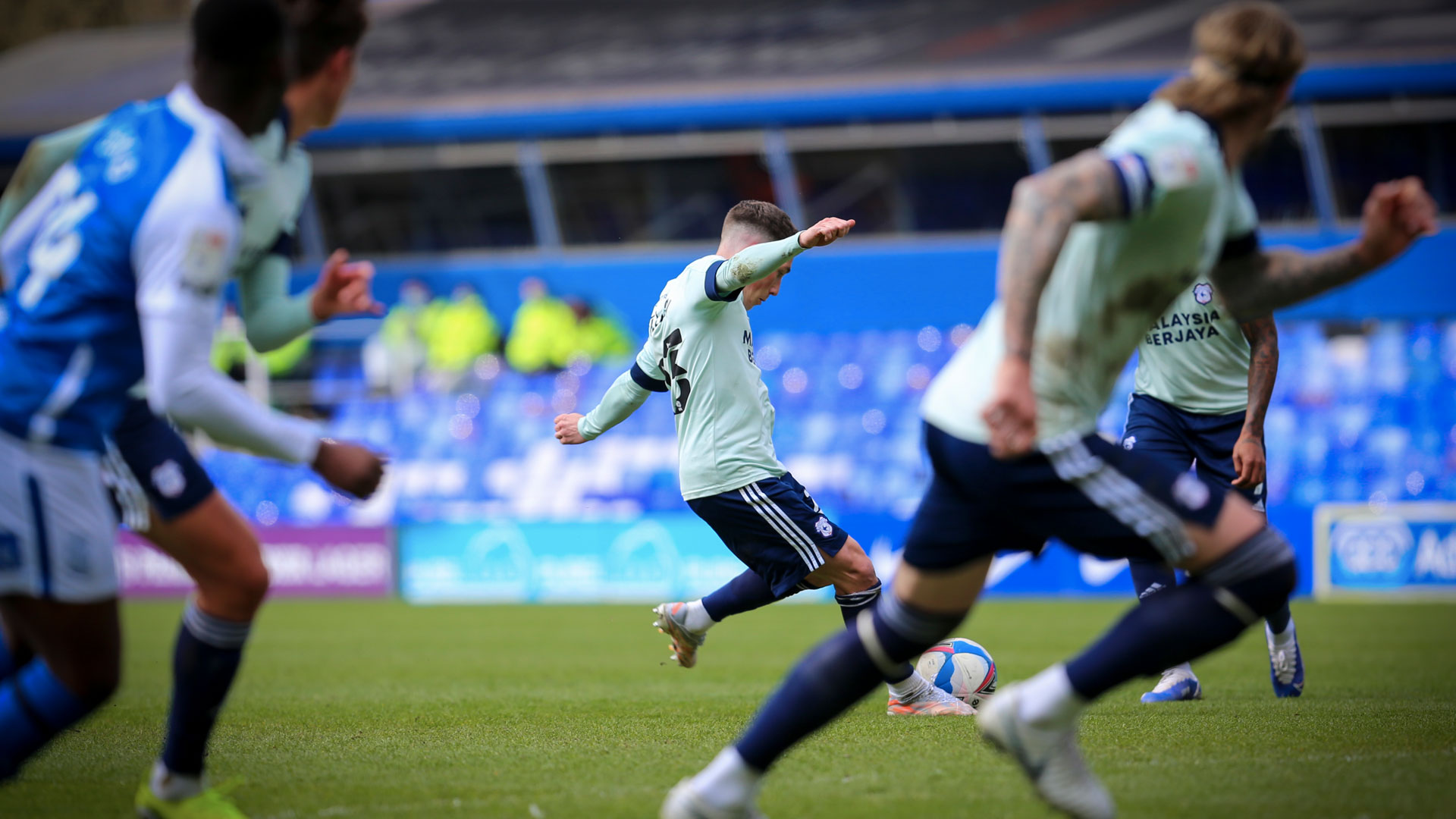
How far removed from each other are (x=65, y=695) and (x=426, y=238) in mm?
23657

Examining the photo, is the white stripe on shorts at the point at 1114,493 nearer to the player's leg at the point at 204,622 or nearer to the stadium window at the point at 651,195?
the player's leg at the point at 204,622

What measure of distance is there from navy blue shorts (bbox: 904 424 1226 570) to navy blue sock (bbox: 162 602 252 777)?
207 cm

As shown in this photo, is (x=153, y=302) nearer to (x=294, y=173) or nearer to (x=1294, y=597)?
(x=294, y=173)

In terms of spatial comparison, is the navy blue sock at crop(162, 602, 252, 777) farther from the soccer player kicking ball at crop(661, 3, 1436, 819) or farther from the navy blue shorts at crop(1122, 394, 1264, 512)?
the navy blue shorts at crop(1122, 394, 1264, 512)

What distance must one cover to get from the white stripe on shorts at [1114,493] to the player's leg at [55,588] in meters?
2.61

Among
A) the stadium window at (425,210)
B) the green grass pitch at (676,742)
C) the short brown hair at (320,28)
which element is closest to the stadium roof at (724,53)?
the stadium window at (425,210)

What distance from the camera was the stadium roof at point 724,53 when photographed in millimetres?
22438

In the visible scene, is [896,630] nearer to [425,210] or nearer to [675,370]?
[675,370]

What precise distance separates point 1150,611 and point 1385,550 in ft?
42.2

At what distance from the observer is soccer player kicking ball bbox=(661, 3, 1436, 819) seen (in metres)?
3.82

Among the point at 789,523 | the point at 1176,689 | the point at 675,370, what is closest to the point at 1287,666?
the point at 1176,689

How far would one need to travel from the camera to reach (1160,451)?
744cm

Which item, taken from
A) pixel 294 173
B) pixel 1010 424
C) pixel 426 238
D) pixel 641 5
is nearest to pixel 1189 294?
pixel 1010 424

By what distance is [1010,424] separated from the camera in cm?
355
